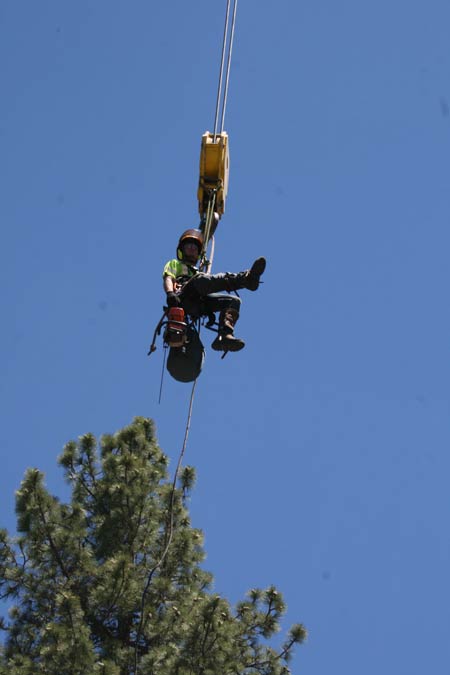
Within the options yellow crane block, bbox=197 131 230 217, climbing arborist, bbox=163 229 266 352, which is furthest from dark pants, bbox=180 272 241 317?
yellow crane block, bbox=197 131 230 217

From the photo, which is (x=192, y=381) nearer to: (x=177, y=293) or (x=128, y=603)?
(x=177, y=293)

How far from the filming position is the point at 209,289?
1212cm

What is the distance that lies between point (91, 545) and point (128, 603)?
1146 mm

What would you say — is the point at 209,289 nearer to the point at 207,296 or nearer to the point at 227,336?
the point at 207,296

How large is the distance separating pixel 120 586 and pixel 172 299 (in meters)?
3.22

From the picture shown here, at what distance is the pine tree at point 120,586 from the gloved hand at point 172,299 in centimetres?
186

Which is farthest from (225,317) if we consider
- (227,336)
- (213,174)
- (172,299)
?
(213,174)

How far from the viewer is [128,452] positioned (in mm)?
15375

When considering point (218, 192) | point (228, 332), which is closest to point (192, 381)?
point (228, 332)

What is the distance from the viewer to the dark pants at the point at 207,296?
39.7 ft

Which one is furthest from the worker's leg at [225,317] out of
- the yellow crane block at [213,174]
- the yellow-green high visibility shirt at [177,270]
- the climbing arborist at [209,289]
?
the yellow crane block at [213,174]

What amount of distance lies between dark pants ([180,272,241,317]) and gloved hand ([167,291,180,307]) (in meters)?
0.10

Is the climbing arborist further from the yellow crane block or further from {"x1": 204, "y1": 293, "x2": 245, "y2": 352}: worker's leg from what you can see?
the yellow crane block

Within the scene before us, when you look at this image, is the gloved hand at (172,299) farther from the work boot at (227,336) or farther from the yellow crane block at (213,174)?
the yellow crane block at (213,174)
